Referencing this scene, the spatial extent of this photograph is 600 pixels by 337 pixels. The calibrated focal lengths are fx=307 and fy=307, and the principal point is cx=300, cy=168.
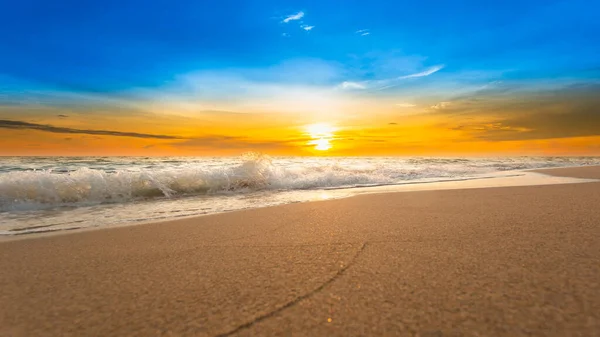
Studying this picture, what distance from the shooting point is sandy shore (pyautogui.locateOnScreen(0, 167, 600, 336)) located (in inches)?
52.5

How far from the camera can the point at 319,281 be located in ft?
5.85

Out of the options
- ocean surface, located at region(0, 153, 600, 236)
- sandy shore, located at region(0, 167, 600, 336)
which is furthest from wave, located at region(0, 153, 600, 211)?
sandy shore, located at region(0, 167, 600, 336)

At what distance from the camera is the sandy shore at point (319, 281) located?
1.33 metres

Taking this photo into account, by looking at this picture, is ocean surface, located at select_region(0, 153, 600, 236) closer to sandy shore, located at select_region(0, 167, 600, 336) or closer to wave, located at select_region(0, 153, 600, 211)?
wave, located at select_region(0, 153, 600, 211)

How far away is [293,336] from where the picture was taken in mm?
1248

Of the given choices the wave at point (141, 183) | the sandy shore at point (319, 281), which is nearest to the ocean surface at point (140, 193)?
the wave at point (141, 183)

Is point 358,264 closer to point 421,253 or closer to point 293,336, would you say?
point 421,253

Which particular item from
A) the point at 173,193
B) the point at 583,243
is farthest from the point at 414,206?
the point at 173,193

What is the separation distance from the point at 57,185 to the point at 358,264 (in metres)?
7.97

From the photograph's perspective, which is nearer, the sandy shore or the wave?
the sandy shore

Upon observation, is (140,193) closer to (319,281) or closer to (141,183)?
(141,183)

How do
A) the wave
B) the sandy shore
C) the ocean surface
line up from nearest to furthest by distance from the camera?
1. the sandy shore
2. the ocean surface
3. the wave

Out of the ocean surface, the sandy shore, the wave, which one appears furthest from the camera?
the wave

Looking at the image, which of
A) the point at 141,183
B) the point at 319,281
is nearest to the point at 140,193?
the point at 141,183
